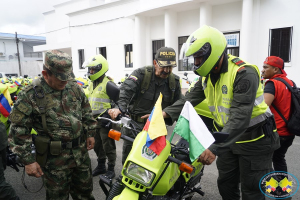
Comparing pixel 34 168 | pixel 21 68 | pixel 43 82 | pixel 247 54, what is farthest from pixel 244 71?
pixel 21 68

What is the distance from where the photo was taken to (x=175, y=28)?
14086 mm

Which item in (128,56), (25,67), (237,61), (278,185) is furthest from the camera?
(25,67)

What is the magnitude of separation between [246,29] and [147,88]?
947 cm

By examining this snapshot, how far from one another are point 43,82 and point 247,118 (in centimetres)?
196

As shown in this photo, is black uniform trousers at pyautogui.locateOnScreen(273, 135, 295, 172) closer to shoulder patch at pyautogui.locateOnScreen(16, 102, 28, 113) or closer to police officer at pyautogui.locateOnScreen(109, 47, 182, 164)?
police officer at pyautogui.locateOnScreen(109, 47, 182, 164)

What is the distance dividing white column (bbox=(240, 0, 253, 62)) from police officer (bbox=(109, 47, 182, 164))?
8875 millimetres

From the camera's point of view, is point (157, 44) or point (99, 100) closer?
point (99, 100)

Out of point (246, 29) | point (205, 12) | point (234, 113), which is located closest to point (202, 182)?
point (234, 113)

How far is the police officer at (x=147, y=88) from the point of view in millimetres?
3189

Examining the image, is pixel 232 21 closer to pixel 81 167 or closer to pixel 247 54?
pixel 247 54

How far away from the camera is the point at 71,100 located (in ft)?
8.00

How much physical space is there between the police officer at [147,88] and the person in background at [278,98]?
1269 millimetres

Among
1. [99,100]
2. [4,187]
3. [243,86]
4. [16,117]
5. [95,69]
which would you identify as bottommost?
[4,187]

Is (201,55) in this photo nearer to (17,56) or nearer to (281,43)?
(281,43)
